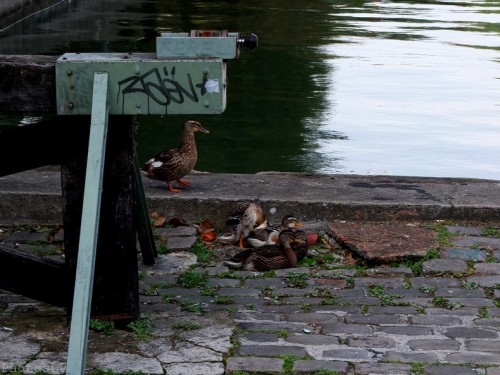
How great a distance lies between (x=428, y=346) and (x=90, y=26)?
1754 cm

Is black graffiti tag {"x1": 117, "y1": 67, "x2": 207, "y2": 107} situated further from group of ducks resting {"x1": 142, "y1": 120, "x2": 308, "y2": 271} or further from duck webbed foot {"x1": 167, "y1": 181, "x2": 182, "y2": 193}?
duck webbed foot {"x1": 167, "y1": 181, "x2": 182, "y2": 193}

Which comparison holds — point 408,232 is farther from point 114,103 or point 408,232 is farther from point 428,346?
point 114,103

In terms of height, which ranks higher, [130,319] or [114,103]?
[114,103]

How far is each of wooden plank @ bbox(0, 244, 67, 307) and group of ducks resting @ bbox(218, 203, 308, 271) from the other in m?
1.40

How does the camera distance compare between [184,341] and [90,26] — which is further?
[90,26]

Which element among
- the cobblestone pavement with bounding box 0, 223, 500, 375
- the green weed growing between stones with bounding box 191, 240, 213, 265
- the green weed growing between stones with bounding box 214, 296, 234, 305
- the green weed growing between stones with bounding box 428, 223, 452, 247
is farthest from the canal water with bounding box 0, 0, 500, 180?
the green weed growing between stones with bounding box 214, 296, 234, 305

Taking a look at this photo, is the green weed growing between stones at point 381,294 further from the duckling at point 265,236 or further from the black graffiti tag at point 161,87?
the black graffiti tag at point 161,87

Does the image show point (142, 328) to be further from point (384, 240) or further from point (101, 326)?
point (384, 240)

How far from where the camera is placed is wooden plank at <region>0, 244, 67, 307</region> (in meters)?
5.20

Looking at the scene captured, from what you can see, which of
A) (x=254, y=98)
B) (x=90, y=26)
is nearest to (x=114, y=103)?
(x=254, y=98)

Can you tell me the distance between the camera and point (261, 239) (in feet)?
21.9

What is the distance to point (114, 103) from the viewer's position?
15.9 feet

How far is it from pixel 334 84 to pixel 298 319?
371 inches

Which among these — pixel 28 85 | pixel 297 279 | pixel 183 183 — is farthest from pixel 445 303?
pixel 183 183
